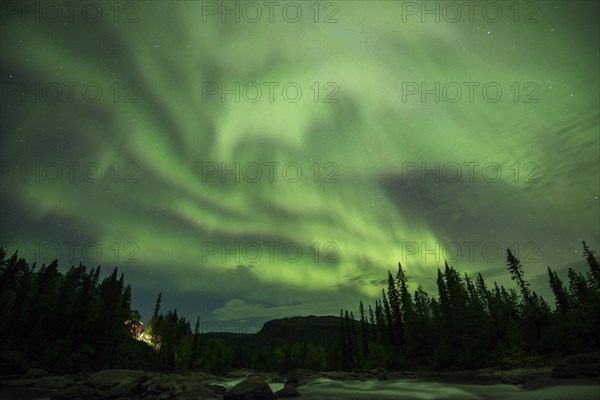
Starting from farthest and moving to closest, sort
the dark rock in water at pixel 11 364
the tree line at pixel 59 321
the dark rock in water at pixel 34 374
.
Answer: the tree line at pixel 59 321 < the dark rock in water at pixel 11 364 < the dark rock in water at pixel 34 374

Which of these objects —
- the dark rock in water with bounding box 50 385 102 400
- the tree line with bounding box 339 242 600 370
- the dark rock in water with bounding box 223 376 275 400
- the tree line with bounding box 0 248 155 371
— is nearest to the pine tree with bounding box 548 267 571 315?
the tree line with bounding box 339 242 600 370

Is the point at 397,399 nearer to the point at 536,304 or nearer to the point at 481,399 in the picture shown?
the point at 481,399

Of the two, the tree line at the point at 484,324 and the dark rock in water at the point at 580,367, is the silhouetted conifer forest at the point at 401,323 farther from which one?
the dark rock in water at the point at 580,367

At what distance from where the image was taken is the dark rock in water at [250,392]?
91.8ft

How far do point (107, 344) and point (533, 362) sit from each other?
74372 mm

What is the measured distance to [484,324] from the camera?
183 feet

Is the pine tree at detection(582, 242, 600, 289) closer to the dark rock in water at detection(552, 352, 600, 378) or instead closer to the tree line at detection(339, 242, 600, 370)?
the tree line at detection(339, 242, 600, 370)

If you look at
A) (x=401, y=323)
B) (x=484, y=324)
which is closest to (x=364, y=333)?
(x=401, y=323)

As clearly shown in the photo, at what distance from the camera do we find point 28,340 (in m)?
57.9

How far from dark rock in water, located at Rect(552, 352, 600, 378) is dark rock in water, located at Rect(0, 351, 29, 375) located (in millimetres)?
69112

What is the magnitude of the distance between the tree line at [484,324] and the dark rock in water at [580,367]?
15696 mm

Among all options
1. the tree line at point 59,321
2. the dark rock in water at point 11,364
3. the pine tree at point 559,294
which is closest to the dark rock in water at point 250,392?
the dark rock in water at point 11,364

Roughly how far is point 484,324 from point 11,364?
74502mm

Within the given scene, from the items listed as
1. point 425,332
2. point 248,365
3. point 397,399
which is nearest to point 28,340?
point 397,399
